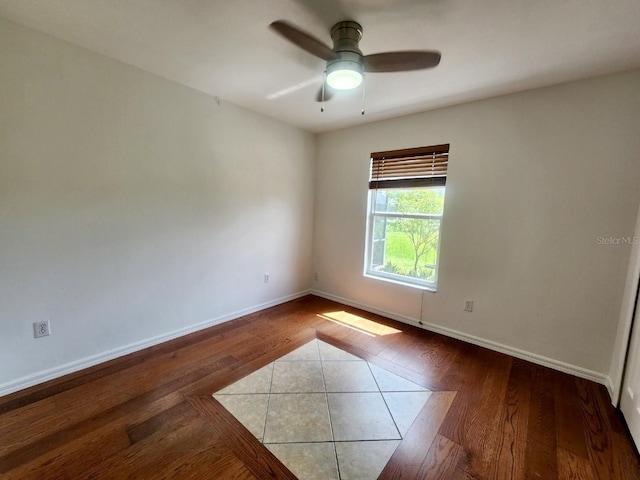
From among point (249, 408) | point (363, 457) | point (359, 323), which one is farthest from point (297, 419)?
point (359, 323)

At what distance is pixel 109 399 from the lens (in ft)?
5.87

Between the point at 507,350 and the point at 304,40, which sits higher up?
the point at 304,40

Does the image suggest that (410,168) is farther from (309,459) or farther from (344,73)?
(309,459)

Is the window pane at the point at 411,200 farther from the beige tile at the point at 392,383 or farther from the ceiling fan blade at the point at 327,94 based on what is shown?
the beige tile at the point at 392,383

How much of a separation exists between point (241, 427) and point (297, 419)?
0.33 meters

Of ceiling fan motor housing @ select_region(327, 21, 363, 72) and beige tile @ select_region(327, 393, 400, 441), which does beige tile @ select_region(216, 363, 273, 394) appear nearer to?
beige tile @ select_region(327, 393, 400, 441)

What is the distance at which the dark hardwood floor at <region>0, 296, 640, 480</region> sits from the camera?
136 centimetres

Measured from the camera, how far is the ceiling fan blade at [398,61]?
4.98 ft

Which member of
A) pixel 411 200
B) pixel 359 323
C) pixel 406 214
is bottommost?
pixel 359 323

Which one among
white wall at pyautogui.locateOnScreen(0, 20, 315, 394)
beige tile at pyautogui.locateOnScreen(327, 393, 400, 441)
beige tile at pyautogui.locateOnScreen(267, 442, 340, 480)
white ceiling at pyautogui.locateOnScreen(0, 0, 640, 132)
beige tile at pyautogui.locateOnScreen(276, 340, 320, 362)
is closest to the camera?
beige tile at pyautogui.locateOnScreen(267, 442, 340, 480)

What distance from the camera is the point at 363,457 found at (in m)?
1.42

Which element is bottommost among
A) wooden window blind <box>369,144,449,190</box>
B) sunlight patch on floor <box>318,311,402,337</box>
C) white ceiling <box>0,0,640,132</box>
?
sunlight patch on floor <box>318,311,402,337</box>

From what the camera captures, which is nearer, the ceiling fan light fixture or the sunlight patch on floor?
the ceiling fan light fixture

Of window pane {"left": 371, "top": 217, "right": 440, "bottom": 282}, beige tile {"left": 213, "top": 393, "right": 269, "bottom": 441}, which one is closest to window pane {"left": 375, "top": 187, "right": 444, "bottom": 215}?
window pane {"left": 371, "top": 217, "right": 440, "bottom": 282}
